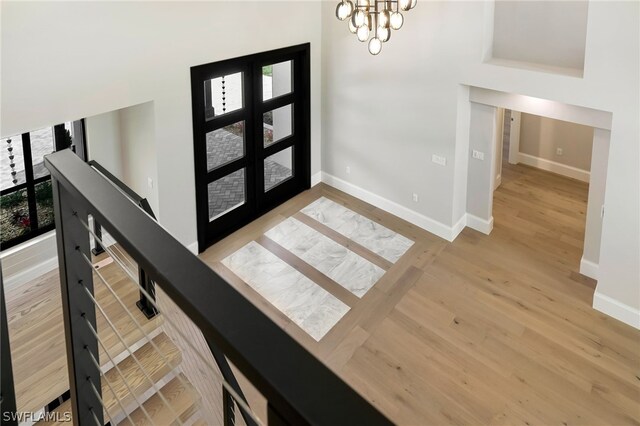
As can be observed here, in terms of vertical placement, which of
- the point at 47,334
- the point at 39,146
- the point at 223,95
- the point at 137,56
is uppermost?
the point at 137,56

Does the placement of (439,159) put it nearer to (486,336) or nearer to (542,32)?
(542,32)

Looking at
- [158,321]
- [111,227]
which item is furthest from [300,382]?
[158,321]

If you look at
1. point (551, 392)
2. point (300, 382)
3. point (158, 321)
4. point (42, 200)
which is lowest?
point (551, 392)

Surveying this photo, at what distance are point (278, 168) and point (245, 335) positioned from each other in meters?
7.99

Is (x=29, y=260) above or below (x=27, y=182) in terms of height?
below

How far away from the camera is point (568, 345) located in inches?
227

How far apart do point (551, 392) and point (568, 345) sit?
2.54 ft

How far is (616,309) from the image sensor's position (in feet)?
20.1

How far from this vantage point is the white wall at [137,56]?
4.91 metres

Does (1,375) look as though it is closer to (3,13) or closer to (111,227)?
(111,227)

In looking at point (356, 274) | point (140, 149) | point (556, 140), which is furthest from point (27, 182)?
point (556, 140)

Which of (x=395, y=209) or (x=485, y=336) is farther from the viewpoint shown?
(x=395, y=209)

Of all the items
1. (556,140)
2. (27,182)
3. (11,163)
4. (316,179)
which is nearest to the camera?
(11,163)

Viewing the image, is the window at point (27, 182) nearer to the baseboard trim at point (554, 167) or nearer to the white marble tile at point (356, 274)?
the white marble tile at point (356, 274)
